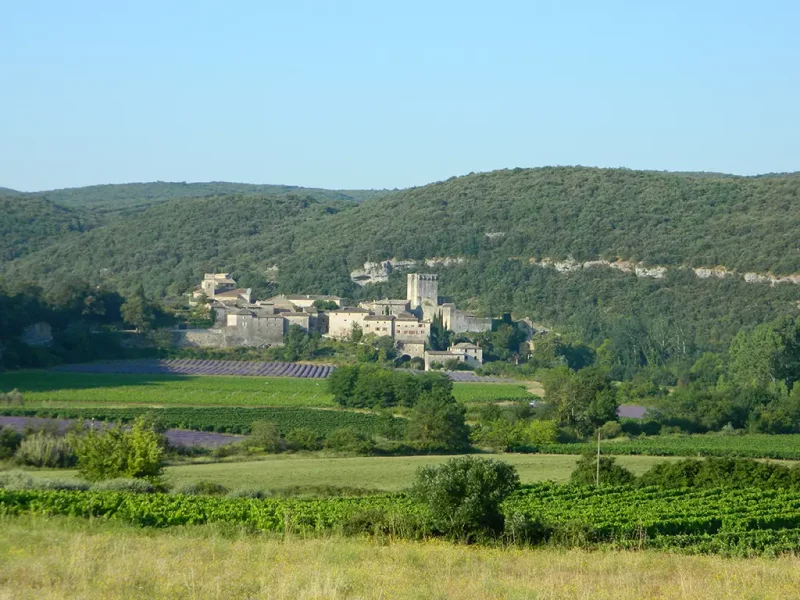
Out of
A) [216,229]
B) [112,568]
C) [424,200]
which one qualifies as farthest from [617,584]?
[216,229]

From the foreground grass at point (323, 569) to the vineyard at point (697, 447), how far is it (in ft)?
83.0

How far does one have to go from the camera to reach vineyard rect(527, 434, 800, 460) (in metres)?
39.9

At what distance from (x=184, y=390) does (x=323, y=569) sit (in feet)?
141

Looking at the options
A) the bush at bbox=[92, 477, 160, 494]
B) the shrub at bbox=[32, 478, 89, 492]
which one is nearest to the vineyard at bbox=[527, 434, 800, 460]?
the bush at bbox=[92, 477, 160, 494]

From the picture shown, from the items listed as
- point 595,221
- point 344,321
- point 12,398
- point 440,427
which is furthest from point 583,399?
point 595,221

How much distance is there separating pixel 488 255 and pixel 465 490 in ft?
281

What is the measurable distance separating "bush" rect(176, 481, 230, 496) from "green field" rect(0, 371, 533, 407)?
2339cm

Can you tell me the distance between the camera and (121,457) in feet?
83.0

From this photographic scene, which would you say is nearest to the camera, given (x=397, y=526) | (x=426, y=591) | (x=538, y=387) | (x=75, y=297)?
(x=426, y=591)

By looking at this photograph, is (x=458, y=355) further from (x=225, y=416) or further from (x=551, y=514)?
(x=551, y=514)

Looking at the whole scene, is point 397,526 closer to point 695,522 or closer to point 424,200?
point 695,522

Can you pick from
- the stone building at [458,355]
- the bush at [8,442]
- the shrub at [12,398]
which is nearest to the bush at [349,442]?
the bush at [8,442]

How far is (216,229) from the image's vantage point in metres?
129

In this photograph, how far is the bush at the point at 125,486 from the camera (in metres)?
21.7
